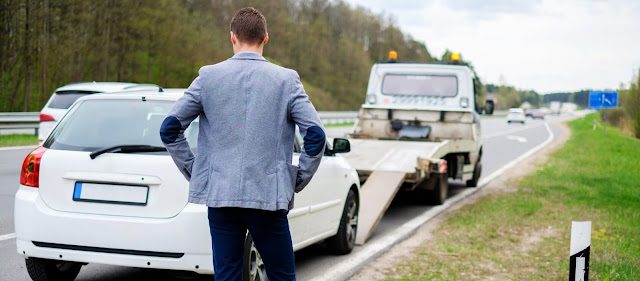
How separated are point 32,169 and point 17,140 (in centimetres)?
1628

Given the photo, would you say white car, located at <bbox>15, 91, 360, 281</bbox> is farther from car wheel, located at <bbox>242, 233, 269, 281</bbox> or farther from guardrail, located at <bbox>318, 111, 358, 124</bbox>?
guardrail, located at <bbox>318, 111, 358, 124</bbox>

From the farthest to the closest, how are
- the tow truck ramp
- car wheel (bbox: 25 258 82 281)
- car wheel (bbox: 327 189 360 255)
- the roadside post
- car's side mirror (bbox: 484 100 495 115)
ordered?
1. car's side mirror (bbox: 484 100 495 115)
2. the tow truck ramp
3. car wheel (bbox: 327 189 360 255)
4. car wheel (bbox: 25 258 82 281)
5. the roadside post

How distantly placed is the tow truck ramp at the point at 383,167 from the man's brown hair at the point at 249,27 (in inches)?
201

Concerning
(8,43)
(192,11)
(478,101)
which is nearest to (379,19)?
(192,11)

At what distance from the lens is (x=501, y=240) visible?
29.6 feet

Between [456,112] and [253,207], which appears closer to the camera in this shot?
[253,207]

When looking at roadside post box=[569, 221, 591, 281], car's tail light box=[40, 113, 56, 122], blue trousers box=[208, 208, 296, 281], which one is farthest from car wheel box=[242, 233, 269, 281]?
car's tail light box=[40, 113, 56, 122]

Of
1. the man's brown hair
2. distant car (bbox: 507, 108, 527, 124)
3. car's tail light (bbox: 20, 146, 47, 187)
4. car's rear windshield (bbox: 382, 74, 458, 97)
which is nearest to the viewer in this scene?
the man's brown hair

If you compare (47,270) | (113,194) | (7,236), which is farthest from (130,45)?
(113,194)

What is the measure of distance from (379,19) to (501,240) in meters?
106

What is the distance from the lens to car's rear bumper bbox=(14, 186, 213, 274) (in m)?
5.38

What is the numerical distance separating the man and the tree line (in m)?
29.4

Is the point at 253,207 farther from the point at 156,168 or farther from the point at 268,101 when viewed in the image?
the point at 156,168

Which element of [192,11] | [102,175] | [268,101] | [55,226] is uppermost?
[192,11]
